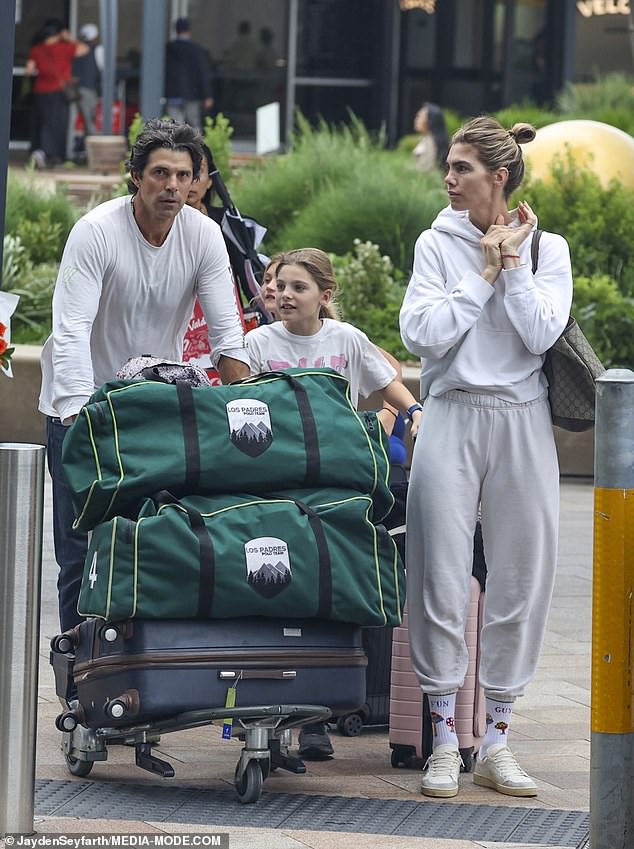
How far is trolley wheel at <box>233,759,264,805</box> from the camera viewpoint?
4613 millimetres

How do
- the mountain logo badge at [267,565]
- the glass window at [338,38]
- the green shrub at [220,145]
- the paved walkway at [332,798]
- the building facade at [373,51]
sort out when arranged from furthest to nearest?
the glass window at [338,38] < the building facade at [373,51] < the green shrub at [220,145] < the mountain logo badge at [267,565] < the paved walkway at [332,798]

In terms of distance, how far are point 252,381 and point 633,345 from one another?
672cm

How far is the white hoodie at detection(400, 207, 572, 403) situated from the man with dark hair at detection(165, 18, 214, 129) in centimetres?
1739

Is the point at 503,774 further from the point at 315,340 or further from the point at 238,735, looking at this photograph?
the point at 315,340

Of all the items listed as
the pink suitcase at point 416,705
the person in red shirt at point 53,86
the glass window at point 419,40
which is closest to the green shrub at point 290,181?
the pink suitcase at point 416,705

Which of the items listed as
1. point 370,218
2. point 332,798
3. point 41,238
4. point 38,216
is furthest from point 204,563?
point 38,216

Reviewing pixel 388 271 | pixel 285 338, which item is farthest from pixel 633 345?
pixel 285 338

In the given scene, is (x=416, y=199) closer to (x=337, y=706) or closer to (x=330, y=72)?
(x=337, y=706)

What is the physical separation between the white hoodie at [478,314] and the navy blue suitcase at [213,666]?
82 centimetres

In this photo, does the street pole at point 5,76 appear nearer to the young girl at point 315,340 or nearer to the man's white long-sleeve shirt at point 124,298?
the man's white long-sleeve shirt at point 124,298

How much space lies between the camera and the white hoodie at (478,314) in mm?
4734

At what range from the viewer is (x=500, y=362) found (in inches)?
191

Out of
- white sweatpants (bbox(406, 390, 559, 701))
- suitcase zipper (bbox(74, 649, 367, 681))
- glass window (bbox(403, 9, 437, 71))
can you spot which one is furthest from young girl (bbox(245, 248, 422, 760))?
glass window (bbox(403, 9, 437, 71))

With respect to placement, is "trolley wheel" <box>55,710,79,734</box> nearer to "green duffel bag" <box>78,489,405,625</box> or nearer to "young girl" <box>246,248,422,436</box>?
"green duffel bag" <box>78,489,405,625</box>
